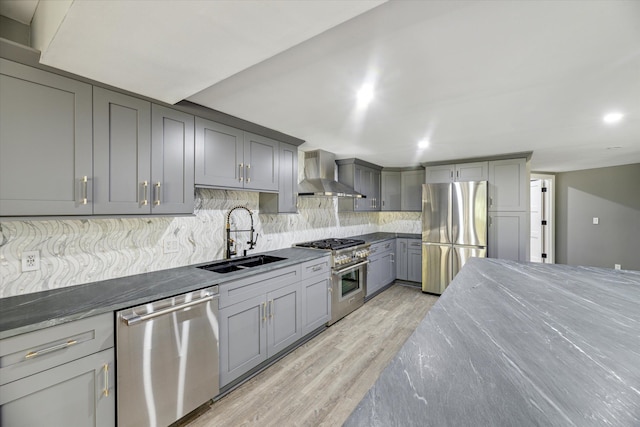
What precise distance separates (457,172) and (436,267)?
1.64 metres

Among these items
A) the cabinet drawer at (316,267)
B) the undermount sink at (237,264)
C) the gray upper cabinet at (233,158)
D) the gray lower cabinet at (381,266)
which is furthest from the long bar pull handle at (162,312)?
the gray lower cabinet at (381,266)

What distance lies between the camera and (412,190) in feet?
17.5

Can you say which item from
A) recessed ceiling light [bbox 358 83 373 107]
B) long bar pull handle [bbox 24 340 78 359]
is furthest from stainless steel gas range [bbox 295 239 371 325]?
long bar pull handle [bbox 24 340 78 359]

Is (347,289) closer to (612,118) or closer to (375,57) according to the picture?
(375,57)

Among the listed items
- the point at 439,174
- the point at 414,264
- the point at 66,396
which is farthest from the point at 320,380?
the point at 439,174

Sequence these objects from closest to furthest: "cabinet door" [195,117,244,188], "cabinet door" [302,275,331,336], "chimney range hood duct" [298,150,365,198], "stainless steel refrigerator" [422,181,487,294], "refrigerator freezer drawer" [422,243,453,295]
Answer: "cabinet door" [195,117,244,188] → "cabinet door" [302,275,331,336] → "chimney range hood duct" [298,150,365,198] → "stainless steel refrigerator" [422,181,487,294] → "refrigerator freezer drawer" [422,243,453,295]

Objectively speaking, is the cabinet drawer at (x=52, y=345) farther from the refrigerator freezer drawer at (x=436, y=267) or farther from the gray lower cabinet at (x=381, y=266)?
the refrigerator freezer drawer at (x=436, y=267)

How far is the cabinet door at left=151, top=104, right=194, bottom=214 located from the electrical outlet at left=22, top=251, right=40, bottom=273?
70 centimetres

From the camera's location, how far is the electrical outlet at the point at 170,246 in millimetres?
2354

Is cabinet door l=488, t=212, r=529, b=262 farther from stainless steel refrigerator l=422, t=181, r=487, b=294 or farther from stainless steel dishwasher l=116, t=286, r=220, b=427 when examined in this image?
stainless steel dishwasher l=116, t=286, r=220, b=427

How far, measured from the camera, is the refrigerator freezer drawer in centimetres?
447

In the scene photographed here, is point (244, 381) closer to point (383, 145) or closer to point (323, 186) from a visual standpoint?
point (323, 186)

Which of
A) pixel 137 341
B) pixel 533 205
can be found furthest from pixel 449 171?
pixel 137 341

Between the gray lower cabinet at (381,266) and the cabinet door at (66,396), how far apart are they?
3.36 meters
